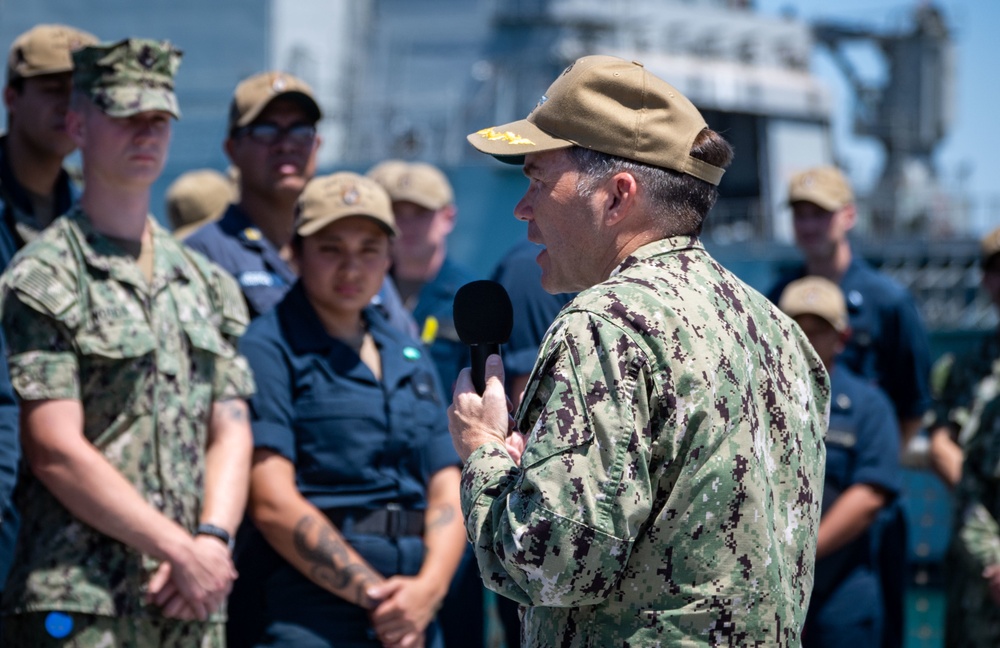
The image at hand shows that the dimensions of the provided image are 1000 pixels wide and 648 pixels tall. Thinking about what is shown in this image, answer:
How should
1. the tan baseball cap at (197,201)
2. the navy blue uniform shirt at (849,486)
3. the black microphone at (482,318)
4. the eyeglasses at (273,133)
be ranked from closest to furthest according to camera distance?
the black microphone at (482,318)
the eyeglasses at (273,133)
the navy blue uniform shirt at (849,486)
the tan baseball cap at (197,201)

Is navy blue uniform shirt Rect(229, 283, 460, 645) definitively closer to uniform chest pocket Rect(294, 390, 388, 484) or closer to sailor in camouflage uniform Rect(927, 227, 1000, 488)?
uniform chest pocket Rect(294, 390, 388, 484)

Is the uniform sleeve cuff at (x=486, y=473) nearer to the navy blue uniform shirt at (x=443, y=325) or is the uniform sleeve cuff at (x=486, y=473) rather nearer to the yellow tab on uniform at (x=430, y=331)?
the navy blue uniform shirt at (x=443, y=325)

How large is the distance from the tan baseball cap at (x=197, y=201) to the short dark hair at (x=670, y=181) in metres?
4.51

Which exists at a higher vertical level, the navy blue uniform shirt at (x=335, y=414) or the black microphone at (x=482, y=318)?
the black microphone at (x=482, y=318)

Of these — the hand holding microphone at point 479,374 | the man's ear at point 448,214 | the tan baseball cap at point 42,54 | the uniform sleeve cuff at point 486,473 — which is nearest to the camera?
the uniform sleeve cuff at point 486,473

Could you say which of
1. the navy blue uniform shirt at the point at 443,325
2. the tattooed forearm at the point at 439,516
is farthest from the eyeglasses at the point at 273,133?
the tattooed forearm at the point at 439,516

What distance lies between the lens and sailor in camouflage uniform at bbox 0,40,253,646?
3277 millimetres

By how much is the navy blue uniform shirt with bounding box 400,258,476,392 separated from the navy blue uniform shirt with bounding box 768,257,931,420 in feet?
4.71

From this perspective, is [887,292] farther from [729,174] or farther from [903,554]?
[729,174]

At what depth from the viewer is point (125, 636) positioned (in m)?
3.31

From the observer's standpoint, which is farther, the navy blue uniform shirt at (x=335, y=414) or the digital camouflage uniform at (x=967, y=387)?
the digital camouflage uniform at (x=967, y=387)

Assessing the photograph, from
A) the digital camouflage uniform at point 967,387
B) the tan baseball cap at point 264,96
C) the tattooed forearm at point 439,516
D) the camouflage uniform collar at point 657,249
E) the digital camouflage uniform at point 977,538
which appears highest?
the tan baseball cap at point 264,96

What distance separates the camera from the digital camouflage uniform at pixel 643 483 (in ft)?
6.51

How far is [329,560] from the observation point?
11.9 ft
